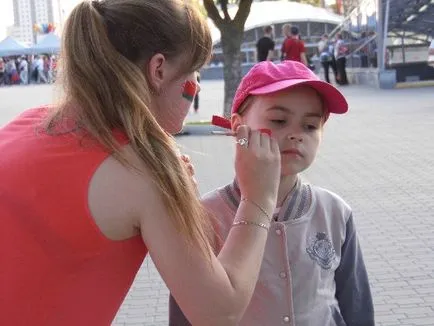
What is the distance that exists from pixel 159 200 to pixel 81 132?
8.8 inches

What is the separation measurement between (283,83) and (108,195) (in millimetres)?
710

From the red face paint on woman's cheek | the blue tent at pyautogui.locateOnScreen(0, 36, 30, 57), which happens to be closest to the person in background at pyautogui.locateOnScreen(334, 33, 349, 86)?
the red face paint on woman's cheek

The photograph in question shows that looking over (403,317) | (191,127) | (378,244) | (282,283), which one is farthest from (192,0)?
(191,127)

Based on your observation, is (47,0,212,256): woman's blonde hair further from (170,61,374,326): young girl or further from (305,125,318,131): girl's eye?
(305,125,318,131): girl's eye

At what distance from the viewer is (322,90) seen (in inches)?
83.4

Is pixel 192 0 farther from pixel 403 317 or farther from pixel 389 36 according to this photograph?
pixel 389 36

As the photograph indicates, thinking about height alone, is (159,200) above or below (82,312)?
above

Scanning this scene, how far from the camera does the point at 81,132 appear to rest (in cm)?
161

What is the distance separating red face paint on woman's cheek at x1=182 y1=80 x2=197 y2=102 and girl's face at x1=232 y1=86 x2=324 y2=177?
35 centimetres

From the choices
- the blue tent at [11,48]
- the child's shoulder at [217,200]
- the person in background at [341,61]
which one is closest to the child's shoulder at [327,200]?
the child's shoulder at [217,200]

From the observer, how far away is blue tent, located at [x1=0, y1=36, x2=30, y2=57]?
51131 mm

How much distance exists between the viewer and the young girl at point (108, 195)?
1.54 m

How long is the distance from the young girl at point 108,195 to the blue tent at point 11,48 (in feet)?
166

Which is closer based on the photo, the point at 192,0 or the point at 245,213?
the point at 245,213
